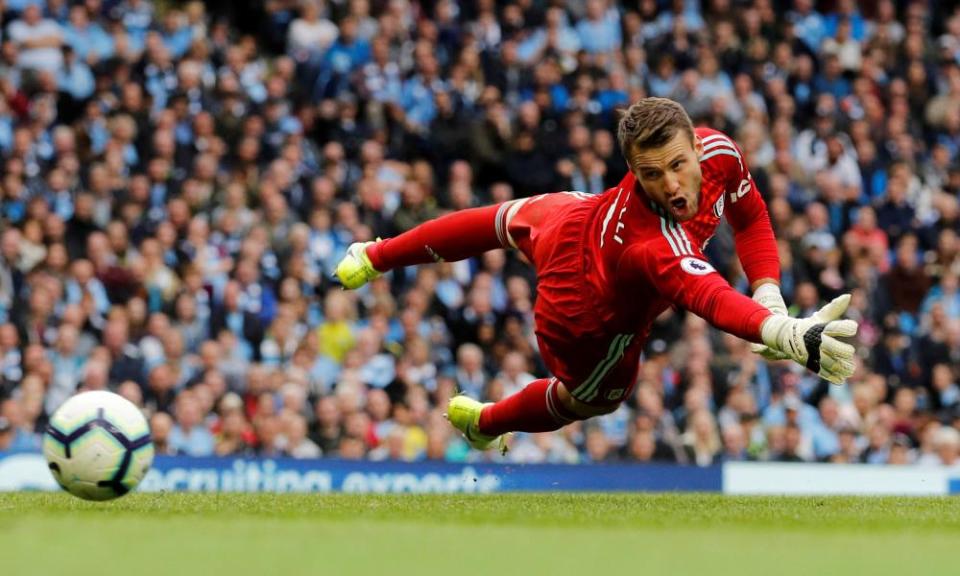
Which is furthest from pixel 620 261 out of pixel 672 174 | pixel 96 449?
pixel 96 449

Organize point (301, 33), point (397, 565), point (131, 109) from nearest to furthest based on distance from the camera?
1. point (397, 565)
2. point (131, 109)
3. point (301, 33)

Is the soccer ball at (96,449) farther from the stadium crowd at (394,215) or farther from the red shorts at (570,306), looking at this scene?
the stadium crowd at (394,215)

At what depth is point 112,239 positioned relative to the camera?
48.1 ft

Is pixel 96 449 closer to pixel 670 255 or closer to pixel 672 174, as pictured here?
pixel 670 255

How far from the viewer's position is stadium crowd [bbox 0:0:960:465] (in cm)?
1414

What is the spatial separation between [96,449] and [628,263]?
2868mm

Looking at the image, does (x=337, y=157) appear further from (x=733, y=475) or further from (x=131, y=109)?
(x=733, y=475)

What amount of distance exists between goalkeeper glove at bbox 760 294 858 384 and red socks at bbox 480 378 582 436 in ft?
7.97

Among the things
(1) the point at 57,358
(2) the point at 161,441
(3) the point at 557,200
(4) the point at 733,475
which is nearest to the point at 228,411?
(2) the point at 161,441

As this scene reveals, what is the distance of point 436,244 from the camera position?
31.3 feet

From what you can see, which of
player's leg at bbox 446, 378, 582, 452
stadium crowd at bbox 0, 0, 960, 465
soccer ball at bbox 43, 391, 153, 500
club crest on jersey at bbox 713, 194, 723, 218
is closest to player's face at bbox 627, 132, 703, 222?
club crest on jersey at bbox 713, 194, 723, 218

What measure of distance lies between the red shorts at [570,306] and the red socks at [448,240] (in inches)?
2.9

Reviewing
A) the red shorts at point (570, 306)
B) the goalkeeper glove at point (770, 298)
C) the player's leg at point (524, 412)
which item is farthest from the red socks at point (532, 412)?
the goalkeeper glove at point (770, 298)

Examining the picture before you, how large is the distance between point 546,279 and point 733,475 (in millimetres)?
5649
